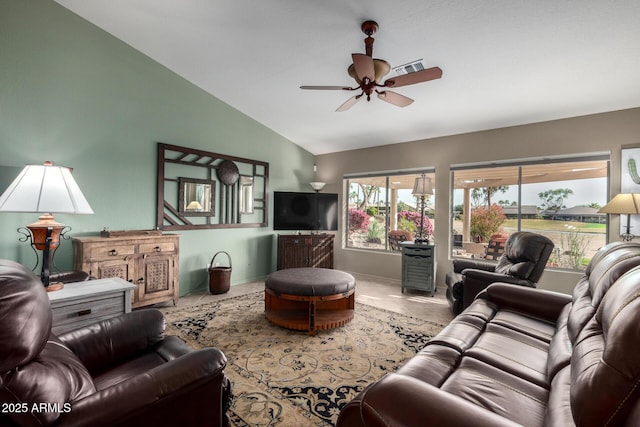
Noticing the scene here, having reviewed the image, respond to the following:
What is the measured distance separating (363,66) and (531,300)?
214 centimetres

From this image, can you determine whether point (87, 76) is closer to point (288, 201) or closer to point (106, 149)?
point (106, 149)

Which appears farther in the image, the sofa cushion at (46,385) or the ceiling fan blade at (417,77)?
the ceiling fan blade at (417,77)

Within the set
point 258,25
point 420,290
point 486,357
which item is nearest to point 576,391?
point 486,357

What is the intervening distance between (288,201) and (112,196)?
2505mm

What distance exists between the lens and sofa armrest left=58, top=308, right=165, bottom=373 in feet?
4.59

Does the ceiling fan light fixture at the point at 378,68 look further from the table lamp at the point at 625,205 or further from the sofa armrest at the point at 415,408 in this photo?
the table lamp at the point at 625,205

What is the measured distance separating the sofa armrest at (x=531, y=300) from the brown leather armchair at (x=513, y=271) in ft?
2.11

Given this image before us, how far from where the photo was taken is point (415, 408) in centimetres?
91

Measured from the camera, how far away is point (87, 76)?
3279 millimetres

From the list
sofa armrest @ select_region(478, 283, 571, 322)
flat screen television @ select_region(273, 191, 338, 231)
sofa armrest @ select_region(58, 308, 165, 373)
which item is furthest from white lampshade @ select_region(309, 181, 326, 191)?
sofa armrest @ select_region(58, 308, 165, 373)

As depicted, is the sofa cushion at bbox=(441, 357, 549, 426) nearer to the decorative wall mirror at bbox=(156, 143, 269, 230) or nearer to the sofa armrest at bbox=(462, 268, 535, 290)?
the sofa armrest at bbox=(462, 268, 535, 290)

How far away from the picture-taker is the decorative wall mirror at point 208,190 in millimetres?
3934

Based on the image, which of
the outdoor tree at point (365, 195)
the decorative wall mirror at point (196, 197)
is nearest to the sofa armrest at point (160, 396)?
the decorative wall mirror at point (196, 197)

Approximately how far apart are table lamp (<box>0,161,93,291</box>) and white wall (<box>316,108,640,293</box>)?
4.28 metres
